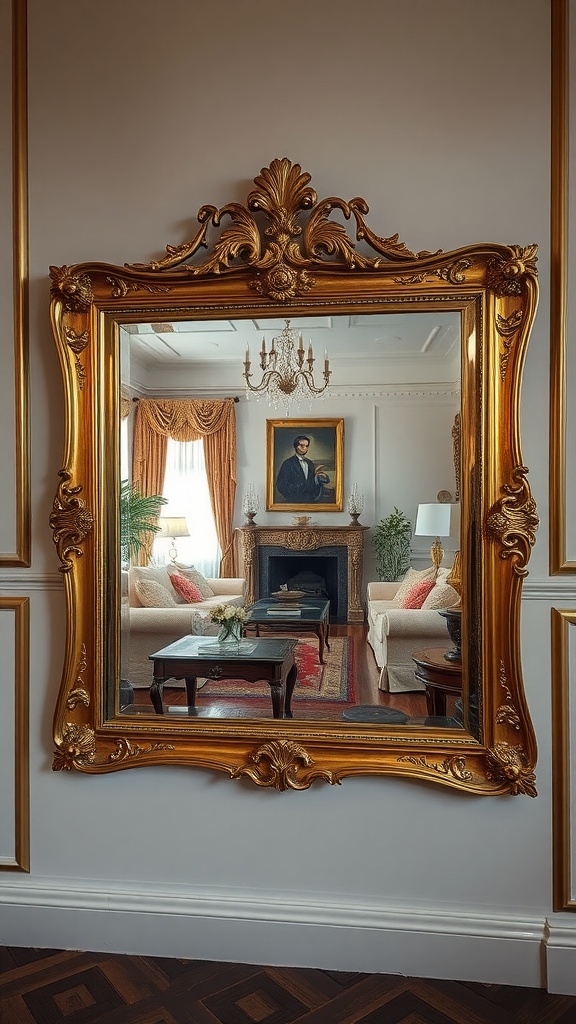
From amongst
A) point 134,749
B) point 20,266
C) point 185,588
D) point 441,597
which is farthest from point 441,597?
point 20,266

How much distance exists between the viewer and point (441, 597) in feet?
6.66

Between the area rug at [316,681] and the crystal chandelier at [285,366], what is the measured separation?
30.8 inches

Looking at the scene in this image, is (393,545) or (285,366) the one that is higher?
(285,366)

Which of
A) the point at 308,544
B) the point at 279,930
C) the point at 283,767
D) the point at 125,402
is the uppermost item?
the point at 125,402

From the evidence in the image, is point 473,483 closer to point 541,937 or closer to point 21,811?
point 541,937

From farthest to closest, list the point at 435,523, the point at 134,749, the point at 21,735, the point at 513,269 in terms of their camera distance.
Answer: the point at 21,735
the point at 134,749
the point at 435,523
the point at 513,269

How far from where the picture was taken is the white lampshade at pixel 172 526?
2115 millimetres

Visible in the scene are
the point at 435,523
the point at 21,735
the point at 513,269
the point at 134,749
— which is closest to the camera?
the point at 513,269

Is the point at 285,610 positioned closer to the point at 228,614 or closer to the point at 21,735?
the point at 228,614

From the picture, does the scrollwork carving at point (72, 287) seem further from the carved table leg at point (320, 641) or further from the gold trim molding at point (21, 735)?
the carved table leg at point (320, 641)

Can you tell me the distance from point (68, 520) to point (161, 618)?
1.38 feet

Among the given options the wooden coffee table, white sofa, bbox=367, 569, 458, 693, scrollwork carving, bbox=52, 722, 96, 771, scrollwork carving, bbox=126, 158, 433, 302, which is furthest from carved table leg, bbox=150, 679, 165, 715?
scrollwork carving, bbox=126, 158, 433, 302

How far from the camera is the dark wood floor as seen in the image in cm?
202

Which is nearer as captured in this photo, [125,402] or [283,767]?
[283,767]
